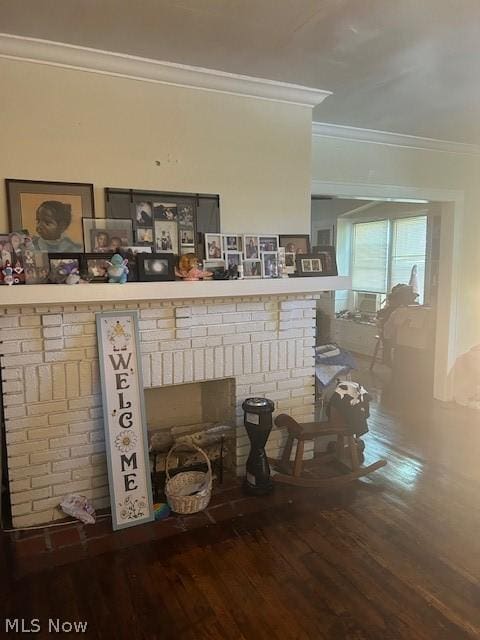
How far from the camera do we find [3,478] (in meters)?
2.76

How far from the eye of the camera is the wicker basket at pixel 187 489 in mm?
2650

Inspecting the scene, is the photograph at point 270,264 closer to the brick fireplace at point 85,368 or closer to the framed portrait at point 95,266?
the brick fireplace at point 85,368

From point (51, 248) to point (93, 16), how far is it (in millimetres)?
1090

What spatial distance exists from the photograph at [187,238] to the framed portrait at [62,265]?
615 millimetres

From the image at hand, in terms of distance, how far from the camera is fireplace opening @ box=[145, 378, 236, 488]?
117 inches

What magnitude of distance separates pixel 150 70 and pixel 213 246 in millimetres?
1003

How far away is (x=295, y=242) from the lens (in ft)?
10.4

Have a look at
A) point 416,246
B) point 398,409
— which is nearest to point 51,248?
point 398,409

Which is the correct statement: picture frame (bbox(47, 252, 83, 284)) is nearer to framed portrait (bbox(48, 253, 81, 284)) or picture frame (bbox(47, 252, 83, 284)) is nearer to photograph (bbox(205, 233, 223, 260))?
framed portrait (bbox(48, 253, 81, 284))

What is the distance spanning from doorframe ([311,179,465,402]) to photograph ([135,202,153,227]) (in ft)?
8.38

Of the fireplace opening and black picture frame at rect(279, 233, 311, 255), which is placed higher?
black picture frame at rect(279, 233, 311, 255)

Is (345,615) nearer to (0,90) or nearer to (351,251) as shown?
(0,90)

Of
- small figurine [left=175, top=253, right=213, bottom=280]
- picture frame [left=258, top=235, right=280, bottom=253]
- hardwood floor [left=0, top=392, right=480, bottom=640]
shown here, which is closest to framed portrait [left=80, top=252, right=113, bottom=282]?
small figurine [left=175, top=253, right=213, bottom=280]

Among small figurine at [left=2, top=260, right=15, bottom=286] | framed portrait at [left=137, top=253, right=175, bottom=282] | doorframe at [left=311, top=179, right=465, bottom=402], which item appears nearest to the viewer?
small figurine at [left=2, top=260, right=15, bottom=286]
